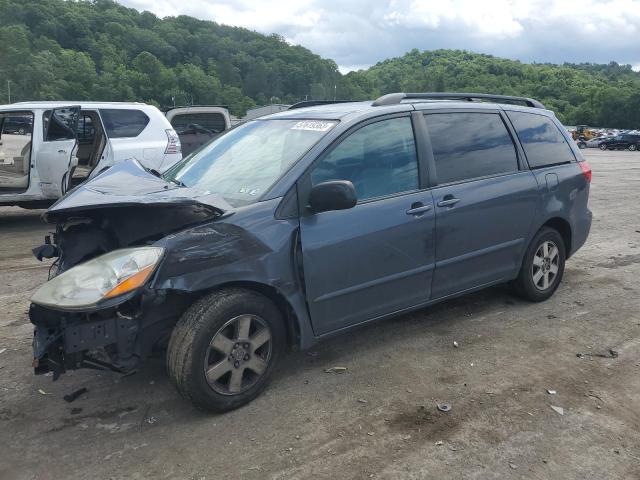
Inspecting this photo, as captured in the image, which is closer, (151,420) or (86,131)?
(151,420)

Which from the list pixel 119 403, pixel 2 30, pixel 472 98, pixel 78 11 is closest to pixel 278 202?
pixel 119 403

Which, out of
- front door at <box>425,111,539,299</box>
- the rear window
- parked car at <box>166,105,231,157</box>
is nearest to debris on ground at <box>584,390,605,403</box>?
front door at <box>425,111,539,299</box>

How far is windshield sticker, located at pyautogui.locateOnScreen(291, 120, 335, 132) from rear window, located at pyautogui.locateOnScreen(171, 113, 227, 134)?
27.6 feet

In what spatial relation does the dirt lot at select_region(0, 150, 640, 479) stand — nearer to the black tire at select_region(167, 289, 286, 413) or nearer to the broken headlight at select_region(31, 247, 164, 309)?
the black tire at select_region(167, 289, 286, 413)

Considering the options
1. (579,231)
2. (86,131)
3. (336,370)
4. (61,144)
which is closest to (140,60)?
(86,131)

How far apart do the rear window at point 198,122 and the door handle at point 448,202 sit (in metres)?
8.75

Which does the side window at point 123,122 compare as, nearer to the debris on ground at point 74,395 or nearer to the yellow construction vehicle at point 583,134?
the debris on ground at point 74,395

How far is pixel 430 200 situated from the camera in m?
3.76

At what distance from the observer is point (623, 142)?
41.5 metres

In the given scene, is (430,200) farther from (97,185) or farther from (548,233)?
(97,185)

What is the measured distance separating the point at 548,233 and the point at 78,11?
245ft

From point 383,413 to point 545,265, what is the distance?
2.51 m

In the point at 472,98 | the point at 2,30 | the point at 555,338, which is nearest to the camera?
the point at 555,338

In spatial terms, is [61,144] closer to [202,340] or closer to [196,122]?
[196,122]
